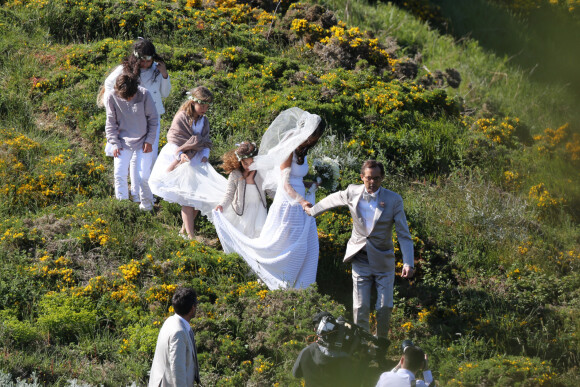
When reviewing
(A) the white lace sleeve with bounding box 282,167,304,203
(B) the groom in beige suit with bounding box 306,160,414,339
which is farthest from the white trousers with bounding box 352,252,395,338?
(A) the white lace sleeve with bounding box 282,167,304,203

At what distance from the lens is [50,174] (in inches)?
418

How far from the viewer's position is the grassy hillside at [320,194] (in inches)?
305

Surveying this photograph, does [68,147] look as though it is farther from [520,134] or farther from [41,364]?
[520,134]

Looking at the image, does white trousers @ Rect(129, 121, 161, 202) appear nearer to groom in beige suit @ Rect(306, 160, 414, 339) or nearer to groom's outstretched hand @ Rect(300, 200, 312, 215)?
groom's outstretched hand @ Rect(300, 200, 312, 215)

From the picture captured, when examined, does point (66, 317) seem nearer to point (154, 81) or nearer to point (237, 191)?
point (237, 191)

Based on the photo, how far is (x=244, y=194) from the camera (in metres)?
9.06

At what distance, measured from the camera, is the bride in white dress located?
8.52 metres

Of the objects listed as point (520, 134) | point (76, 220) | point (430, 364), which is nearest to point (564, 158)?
point (520, 134)

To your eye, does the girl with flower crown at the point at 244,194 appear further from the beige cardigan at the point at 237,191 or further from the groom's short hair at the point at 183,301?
the groom's short hair at the point at 183,301

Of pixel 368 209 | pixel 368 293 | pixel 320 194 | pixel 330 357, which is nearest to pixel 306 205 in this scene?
pixel 368 209

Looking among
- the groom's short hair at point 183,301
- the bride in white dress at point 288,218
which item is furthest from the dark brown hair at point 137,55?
the groom's short hair at point 183,301

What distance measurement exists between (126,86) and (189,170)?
1.32 m

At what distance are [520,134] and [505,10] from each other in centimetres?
803

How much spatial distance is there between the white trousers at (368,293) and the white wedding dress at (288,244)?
1.05m
